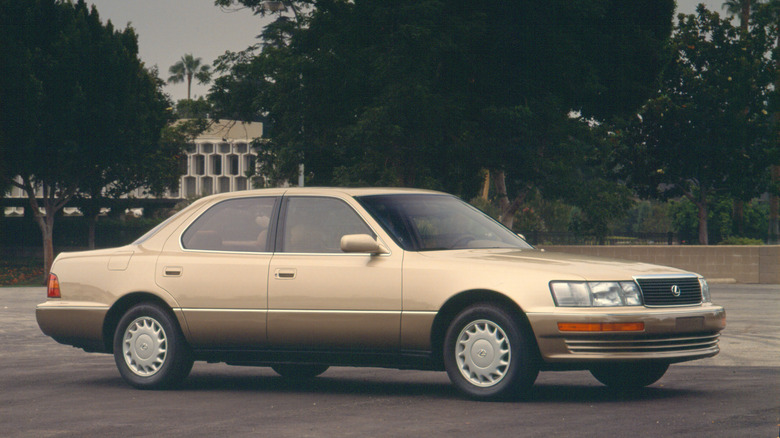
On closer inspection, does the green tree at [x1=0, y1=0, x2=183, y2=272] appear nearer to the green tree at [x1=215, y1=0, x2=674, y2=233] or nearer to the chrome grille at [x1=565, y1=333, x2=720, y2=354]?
the green tree at [x1=215, y1=0, x2=674, y2=233]

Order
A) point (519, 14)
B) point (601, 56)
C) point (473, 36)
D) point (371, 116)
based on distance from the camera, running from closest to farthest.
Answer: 1. point (371, 116)
2. point (473, 36)
3. point (519, 14)
4. point (601, 56)

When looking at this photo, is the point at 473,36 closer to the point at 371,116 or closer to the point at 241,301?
the point at 371,116

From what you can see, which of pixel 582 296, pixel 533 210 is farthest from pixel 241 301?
pixel 533 210

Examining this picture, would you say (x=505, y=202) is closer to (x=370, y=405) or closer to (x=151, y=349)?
(x=151, y=349)

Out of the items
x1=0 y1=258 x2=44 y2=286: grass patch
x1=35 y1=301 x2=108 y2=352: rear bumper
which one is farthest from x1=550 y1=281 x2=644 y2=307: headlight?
x1=0 y1=258 x2=44 y2=286: grass patch

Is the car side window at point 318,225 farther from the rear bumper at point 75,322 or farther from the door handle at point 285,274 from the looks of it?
the rear bumper at point 75,322

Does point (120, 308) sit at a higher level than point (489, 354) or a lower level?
higher

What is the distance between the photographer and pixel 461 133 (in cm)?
3253

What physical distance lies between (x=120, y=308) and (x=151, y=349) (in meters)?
0.52

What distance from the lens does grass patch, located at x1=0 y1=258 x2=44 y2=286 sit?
142ft

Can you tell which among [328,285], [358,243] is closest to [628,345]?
[358,243]

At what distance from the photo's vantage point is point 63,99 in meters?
41.8

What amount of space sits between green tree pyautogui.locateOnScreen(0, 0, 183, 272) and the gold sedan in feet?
107

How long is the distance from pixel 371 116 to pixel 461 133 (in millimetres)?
4882
